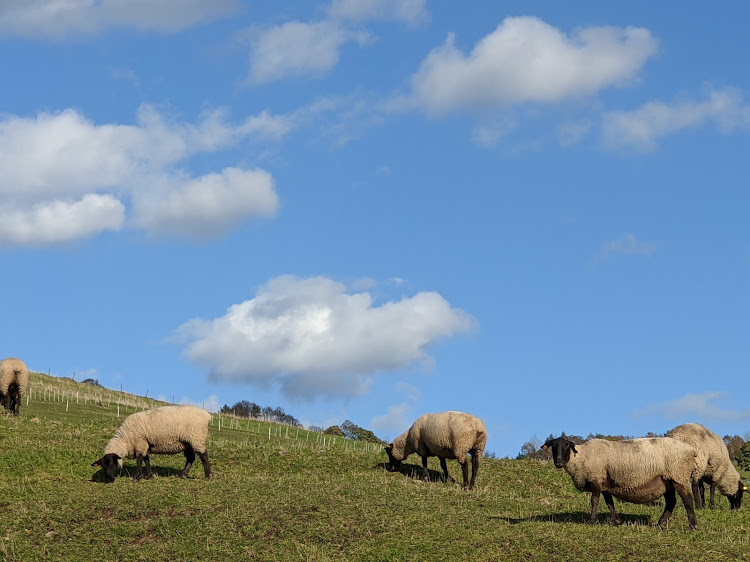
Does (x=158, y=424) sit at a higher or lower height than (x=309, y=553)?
higher

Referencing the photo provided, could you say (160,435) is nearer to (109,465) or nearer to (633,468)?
(109,465)

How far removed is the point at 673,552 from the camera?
58.2ft

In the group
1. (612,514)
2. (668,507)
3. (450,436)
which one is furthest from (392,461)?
(668,507)

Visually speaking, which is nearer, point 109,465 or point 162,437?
point 109,465

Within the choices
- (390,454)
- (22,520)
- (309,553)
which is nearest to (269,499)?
(309,553)

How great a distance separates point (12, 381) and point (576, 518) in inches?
1214

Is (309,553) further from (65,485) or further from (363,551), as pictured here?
(65,485)

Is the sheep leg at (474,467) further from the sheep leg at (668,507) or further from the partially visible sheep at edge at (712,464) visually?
the sheep leg at (668,507)

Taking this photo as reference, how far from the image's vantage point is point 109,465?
2830cm

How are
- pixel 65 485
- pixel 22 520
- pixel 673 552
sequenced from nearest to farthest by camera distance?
pixel 673 552, pixel 22 520, pixel 65 485

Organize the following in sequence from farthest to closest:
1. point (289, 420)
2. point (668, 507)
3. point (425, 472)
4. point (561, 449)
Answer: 1. point (289, 420)
2. point (425, 472)
3. point (561, 449)
4. point (668, 507)

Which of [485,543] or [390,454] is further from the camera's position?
[390,454]

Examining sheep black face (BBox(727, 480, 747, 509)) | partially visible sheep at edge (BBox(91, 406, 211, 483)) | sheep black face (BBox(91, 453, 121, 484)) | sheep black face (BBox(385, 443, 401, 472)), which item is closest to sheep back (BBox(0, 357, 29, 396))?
partially visible sheep at edge (BBox(91, 406, 211, 483))

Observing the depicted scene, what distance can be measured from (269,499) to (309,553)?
4.85 metres
